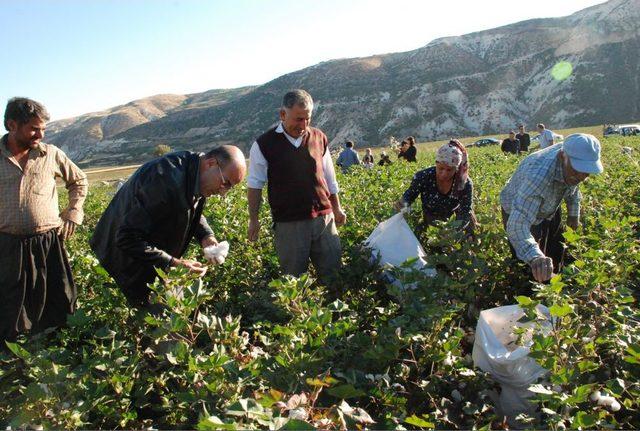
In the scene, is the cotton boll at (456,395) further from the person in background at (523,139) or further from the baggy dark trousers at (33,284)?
the person in background at (523,139)

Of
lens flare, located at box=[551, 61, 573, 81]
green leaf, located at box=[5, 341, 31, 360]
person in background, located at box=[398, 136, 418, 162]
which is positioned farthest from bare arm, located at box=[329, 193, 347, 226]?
lens flare, located at box=[551, 61, 573, 81]

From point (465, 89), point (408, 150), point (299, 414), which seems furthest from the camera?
point (465, 89)

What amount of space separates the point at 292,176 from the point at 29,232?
168 centimetres

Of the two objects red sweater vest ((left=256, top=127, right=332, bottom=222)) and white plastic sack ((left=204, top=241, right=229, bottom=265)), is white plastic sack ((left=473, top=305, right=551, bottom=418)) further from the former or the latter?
red sweater vest ((left=256, top=127, right=332, bottom=222))

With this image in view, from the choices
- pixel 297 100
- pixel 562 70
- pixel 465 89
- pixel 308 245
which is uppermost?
pixel 562 70

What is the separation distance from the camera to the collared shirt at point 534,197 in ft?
9.24

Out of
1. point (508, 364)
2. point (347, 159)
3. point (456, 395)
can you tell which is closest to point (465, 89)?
point (347, 159)

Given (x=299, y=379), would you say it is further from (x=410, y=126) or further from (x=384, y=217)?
(x=410, y=126)

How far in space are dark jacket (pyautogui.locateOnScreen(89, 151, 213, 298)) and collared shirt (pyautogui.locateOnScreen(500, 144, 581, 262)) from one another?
1800mm

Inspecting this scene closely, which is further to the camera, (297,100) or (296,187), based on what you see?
(296,187)

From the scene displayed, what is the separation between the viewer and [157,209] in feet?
8.17

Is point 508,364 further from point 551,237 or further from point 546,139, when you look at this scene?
point 546,139

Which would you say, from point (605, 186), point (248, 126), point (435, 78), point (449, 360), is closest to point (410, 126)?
point (435, 78)

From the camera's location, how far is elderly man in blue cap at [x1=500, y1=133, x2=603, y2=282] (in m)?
2.77
